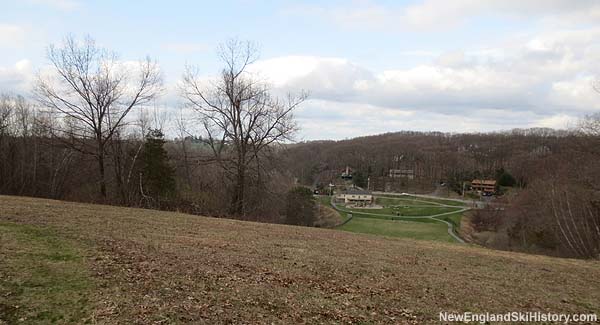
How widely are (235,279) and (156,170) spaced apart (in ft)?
62.8

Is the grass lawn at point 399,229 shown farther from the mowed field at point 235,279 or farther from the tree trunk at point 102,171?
the mowed field at point 235,279

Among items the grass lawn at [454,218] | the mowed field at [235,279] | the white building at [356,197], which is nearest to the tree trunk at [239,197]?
the mowed field at [235,279]

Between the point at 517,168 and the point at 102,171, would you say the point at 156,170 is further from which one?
the point at 517,168

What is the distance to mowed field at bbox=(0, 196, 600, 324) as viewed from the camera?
5.59 metres

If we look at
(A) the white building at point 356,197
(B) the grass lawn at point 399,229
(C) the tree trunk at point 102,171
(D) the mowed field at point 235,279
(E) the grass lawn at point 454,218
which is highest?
(C) the tree trunk at point 102,171

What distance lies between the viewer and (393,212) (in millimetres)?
74625

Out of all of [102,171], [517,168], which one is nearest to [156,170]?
[102,171]

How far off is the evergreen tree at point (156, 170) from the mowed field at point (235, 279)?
1181cm

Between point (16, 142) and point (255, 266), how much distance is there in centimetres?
2853

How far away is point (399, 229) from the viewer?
51562 millimetres

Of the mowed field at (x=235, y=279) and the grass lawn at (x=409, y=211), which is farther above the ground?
the mowed field at (x=235, y=279)

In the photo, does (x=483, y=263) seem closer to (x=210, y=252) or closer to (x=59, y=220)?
(x=210, y=252)

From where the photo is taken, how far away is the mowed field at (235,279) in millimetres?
5586

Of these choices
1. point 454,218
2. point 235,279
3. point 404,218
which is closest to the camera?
point 235,279
